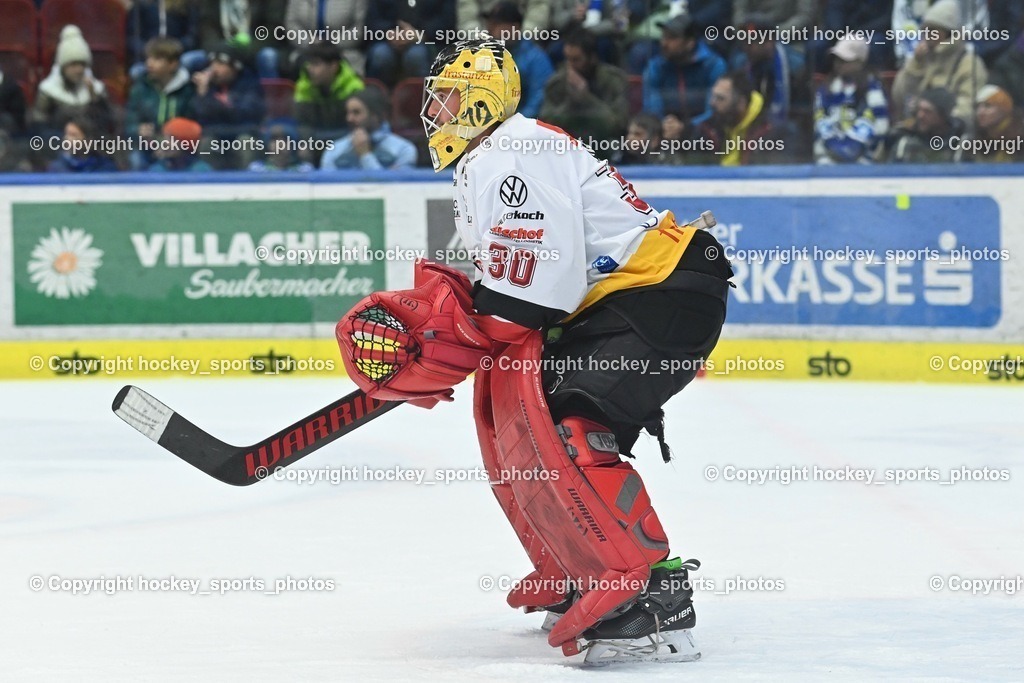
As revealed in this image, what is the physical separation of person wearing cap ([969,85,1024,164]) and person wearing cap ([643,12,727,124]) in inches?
55.0

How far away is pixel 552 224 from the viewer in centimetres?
316

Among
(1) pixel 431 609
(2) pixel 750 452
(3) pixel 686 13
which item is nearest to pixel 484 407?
(1) pixel 431 609

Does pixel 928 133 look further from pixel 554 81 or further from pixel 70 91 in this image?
pixel 70 91

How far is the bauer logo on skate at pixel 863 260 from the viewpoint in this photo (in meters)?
7.85

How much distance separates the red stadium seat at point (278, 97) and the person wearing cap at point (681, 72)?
2.07 meters

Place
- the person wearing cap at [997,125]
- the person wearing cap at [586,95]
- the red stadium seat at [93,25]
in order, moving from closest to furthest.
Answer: the person wearing cap at [997,125], the person wearing cap at [586,95], the red stadium seat at [93,25]

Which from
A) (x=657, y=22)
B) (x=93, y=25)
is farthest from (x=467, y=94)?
(x=93, y=25)

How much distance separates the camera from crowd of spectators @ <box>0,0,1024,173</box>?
798cm

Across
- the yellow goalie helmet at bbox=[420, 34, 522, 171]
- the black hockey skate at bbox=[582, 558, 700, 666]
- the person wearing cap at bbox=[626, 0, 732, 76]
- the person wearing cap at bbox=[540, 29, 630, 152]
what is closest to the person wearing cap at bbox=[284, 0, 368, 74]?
the person wearing cap at bbox=[540, 29, 630, 152]

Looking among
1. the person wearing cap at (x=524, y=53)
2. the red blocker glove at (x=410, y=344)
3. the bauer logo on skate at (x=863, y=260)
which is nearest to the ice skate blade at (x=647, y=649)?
the red blocker glove at (x=410, y=344)

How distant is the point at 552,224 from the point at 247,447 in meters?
0.93

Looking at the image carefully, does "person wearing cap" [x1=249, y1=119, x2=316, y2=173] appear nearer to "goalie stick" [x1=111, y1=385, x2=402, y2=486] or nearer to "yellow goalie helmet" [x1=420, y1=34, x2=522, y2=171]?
"goalie stick" [x1=111, y1=385, x2=402, y2=486]

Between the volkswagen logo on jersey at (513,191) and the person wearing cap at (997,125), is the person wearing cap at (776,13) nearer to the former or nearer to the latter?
the person wearing cap at (997,125)

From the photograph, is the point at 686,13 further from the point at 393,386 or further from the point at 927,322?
the point at 393,386
